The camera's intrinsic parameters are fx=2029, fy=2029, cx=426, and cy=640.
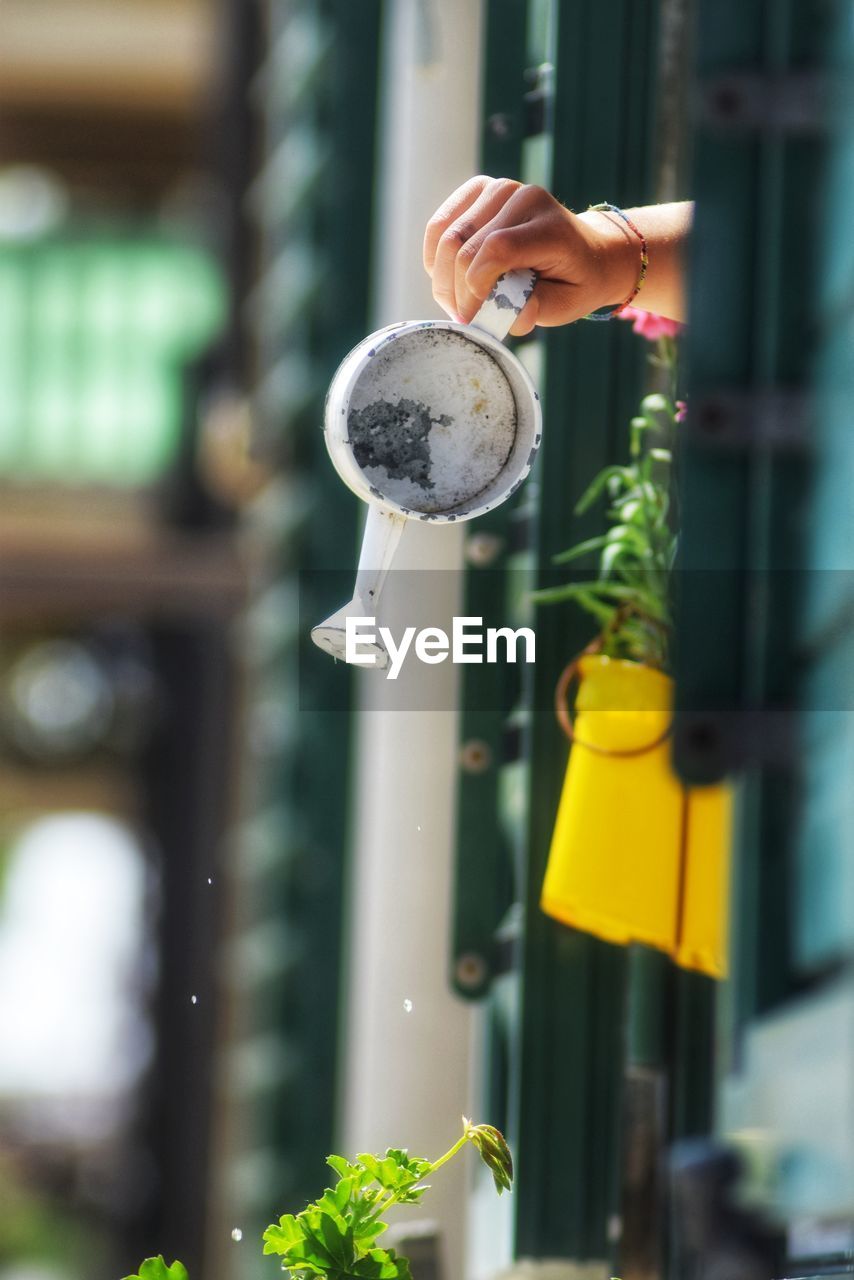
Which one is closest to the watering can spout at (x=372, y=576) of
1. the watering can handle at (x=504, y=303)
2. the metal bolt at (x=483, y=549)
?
the watering can handle at (x=504, y=303)

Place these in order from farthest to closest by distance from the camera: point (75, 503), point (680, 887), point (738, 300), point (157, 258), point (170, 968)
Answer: point (75, 503) → point (170, 968) → point (157, 258) → point (680, 887) → point (738, 300)

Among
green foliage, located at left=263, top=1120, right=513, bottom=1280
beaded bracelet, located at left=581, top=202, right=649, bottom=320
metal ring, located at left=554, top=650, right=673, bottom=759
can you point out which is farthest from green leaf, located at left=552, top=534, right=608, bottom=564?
green foliage, located at left=263, top=1120, right=513, bottom=1280

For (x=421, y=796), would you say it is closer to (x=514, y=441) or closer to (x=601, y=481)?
(x=601, y=481)

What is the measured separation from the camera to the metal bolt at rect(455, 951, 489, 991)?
1.82m

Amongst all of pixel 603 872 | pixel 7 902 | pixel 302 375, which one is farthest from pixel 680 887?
pixel 7 902

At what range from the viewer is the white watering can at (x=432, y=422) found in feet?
4.19

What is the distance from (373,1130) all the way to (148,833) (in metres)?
5.74

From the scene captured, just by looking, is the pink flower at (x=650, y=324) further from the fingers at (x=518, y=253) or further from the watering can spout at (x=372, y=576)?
the watering can spout at (x=372, y=576)

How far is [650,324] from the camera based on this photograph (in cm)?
146

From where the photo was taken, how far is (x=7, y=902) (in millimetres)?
8219

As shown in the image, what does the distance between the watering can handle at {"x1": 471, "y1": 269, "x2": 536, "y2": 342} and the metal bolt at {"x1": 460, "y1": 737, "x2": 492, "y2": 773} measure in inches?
22.6

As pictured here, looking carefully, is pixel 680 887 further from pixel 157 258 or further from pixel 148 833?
pixel 148 833

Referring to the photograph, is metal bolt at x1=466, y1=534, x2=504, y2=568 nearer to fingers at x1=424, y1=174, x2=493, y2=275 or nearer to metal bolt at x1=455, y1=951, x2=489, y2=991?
fingers at x1=424, y1=174, x2=493, y2=275

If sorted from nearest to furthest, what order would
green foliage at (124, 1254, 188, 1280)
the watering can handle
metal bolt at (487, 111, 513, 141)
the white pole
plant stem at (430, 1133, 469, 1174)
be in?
green foliage at (124, 1254, 188, 1280), the watering can handle, plant stem at (430, 1133, 469, 1174), the white pole, metal bolt at (487, 111, 513, 141)
